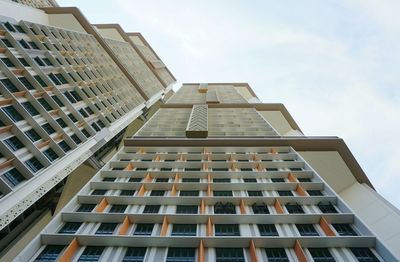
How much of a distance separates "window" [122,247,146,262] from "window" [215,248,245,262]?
4.40 m

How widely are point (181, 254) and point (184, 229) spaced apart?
2.61m

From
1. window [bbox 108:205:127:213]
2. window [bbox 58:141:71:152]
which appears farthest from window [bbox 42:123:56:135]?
window [bbox 108:205:127:213]

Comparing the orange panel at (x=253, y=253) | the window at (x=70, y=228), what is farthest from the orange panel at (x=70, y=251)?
the orange panel at (x=253, y=253)

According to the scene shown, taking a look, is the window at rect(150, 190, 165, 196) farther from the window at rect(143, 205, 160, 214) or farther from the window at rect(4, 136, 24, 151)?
the window at rect(4, 136, 24, 151)

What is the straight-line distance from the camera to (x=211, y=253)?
54.3 ft

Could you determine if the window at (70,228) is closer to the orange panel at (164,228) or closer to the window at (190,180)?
the orange panel at (164,228)

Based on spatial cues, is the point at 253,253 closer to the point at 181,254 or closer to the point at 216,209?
the point at 181,254

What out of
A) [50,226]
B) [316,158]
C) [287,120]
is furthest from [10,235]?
[287,120]

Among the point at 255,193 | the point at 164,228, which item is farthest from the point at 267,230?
the point at 164,228

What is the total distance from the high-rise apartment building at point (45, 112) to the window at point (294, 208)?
2009 cm

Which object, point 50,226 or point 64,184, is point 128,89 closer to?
point 64,184

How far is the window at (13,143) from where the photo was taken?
22.9 metres

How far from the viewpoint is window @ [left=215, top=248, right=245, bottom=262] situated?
1622cm

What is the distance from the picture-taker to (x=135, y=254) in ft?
54.4
